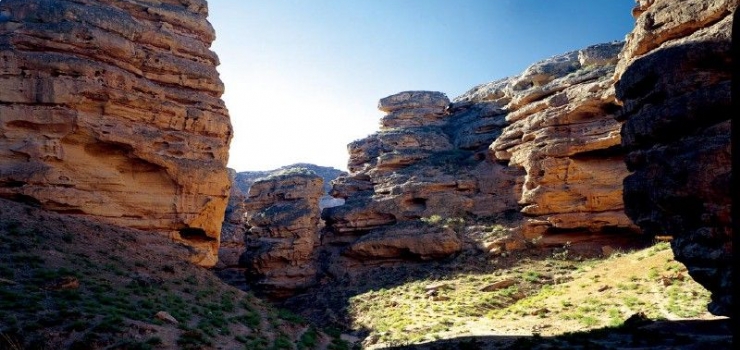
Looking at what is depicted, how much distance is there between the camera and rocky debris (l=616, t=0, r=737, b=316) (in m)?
13.1

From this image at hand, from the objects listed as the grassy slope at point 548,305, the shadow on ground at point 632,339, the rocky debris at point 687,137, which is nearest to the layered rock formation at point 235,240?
the grassy slope at point 548,305

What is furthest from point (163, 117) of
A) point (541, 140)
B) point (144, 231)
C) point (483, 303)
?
point (541, 140)

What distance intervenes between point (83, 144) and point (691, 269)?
30.2m

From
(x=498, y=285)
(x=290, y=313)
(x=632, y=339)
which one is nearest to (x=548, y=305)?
(x=498, y=285)

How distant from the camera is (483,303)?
33.8m

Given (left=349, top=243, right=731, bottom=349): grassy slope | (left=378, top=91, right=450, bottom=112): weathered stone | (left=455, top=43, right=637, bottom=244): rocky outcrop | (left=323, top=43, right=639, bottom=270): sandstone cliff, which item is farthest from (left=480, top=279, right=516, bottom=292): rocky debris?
(left=378, top=91, right=450, bottom=112): weathered stone

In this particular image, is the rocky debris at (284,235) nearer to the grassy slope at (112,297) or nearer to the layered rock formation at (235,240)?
the layered rock formation at (235,240)

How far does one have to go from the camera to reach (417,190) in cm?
5200

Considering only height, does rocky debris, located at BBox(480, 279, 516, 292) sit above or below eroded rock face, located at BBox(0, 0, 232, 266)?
below

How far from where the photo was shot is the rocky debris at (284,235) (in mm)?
50156

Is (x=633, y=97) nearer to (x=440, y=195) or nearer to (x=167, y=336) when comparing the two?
(x=167, y=336)

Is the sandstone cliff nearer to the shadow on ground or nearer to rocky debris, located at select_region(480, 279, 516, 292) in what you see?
rocky debris, located at select_region(480, 279, 516, 292)

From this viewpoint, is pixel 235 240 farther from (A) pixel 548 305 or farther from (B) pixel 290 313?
(A) pixel 548 305

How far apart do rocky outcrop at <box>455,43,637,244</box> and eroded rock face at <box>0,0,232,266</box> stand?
28.8 m
